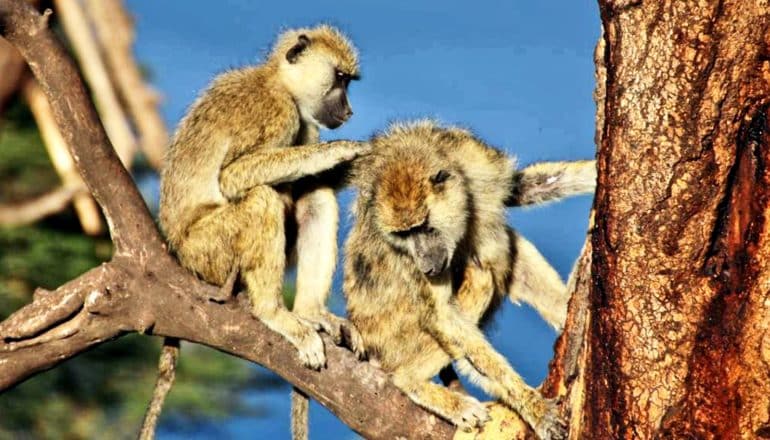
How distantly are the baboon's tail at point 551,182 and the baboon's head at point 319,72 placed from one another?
925 mm

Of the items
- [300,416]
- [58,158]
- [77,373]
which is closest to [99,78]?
[58,158]

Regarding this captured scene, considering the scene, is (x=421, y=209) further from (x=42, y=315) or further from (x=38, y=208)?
(x=38, y=208)

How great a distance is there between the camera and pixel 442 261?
4.30 meters

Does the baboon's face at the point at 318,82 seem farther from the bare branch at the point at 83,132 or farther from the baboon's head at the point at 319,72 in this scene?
the bare branch at the point at 83,132

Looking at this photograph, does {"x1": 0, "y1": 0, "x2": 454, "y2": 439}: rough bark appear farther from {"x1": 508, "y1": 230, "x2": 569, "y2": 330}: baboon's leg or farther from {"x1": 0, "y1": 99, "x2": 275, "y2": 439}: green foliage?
{"x1": 0, "y1": 99, "x2": 275, "y2": 439}: green foliage

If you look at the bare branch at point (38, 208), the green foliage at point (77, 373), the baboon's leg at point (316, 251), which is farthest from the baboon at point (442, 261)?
the green foliage at point (77, 373)

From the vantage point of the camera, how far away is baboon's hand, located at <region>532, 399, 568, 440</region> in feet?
13.0

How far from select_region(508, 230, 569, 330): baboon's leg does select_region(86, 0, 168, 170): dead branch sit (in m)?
4.48

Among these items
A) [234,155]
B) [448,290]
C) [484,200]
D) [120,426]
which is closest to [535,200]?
[484,200]

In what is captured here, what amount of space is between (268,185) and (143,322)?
749 mm

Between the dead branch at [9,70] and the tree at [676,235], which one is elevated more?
the dead branch at [9,70]

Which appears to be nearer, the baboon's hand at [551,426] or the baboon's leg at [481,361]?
the baboon's hand at [551,426]

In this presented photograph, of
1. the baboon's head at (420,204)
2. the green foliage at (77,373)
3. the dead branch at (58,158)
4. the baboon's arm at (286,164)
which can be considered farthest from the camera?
the green foliage at (77,373)

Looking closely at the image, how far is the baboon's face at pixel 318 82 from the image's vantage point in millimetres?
5262
